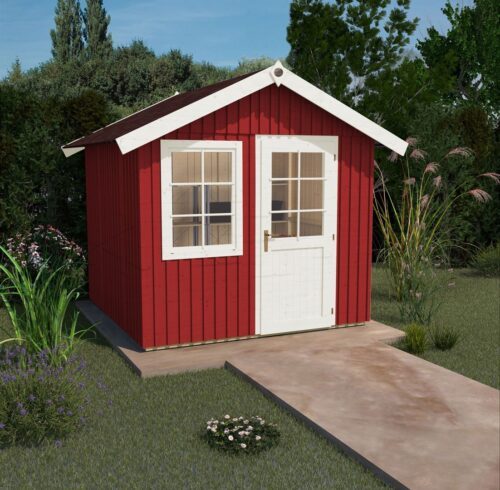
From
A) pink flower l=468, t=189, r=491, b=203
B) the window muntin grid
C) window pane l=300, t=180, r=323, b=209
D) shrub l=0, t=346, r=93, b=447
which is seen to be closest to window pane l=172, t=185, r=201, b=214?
the window muntin grid

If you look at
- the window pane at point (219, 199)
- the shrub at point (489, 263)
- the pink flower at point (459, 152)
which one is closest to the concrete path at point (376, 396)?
the window pane at point (219, 199)

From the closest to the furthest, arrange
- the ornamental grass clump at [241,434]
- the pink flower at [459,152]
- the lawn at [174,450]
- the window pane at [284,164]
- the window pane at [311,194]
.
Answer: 1. the lawn at [174,450]
2. the ornamental grass clump at [241,434]
3. the window pane at [284,164]
4. the window pane at [311,194]
5. the pink flower at [459,152]

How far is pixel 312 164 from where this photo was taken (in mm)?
7207

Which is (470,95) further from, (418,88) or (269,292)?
(269,292)

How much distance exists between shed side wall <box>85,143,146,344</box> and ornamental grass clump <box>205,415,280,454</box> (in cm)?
224

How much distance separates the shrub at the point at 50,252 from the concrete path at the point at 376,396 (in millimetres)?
1708

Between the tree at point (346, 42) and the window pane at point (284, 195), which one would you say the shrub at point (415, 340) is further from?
the tree at point (346, 42)

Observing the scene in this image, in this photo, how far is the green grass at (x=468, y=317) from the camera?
21.2 ft

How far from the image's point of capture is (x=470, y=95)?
84.2ft

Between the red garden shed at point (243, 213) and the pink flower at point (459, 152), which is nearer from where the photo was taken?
the red garden shed at point (243, 213)

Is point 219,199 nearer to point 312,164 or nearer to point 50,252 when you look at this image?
point 312,164

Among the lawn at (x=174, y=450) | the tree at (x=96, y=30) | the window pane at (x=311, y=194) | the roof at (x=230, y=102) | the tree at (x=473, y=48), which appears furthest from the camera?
the tree at (x=96, y=30)

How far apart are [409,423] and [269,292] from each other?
2.59 m

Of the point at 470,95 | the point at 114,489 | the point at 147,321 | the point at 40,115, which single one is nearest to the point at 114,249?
the point at 147,321
